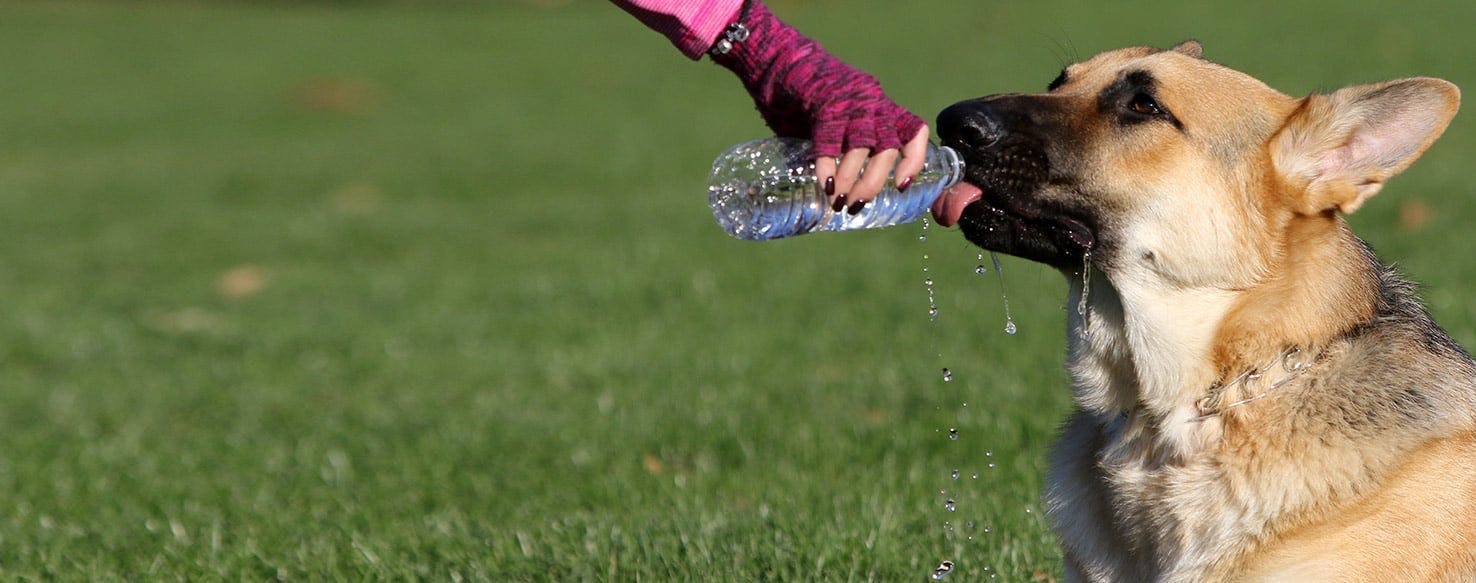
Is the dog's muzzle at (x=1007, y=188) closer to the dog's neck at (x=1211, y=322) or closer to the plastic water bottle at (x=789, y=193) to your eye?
the plastic water bottle at (x=789, y=193)

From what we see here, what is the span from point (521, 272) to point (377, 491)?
5141 mm

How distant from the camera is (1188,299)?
424 cm

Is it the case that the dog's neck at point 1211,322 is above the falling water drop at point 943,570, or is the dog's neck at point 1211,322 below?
above

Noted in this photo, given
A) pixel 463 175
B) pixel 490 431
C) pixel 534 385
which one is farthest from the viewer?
pixel 463 175

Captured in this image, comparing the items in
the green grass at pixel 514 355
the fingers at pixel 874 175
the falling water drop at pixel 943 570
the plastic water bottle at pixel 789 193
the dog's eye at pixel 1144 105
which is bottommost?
the green grass at pixel 514 355

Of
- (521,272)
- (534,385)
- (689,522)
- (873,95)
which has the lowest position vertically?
(521,272)

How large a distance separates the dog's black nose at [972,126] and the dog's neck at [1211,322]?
0.51m

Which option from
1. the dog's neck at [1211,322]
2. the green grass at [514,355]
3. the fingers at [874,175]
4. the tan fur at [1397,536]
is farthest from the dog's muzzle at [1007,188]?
the green grass at [514,355]

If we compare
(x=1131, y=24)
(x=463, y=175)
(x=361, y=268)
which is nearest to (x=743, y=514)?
(x=361, y=268)

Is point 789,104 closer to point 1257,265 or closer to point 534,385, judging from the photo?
point 1257,265

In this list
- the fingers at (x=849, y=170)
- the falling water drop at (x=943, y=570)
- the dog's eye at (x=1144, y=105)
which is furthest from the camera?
the falling water drop at (x=943, y=570)

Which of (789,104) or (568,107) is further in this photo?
→ (568,107)

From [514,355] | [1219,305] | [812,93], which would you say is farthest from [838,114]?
[514,355]

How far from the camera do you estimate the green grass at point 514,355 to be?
547 cm
